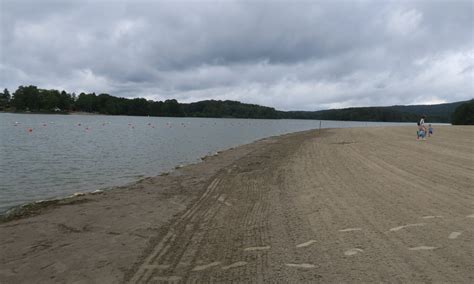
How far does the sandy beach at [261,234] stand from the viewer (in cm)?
473

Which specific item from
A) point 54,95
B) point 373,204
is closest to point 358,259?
point 373,204

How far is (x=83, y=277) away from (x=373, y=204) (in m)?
6.04

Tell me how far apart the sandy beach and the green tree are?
282 feet

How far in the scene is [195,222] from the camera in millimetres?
7555

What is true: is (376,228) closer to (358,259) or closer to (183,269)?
(358,259)

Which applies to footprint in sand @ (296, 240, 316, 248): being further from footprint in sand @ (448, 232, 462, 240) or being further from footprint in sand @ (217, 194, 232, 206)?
footprint in sand @ (217, 194, 232, 206)

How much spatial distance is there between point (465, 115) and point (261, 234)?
3759 inches

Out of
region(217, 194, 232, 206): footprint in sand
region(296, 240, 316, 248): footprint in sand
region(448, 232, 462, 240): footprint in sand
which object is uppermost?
region(448, 232, 462, 240): footprint in sand

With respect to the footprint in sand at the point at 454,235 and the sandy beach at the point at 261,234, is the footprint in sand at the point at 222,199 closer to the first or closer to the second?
the sandy beach at the point at 261,234

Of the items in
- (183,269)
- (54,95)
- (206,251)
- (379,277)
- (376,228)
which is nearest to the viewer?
(379,277)

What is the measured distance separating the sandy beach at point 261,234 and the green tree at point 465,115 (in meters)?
85.8

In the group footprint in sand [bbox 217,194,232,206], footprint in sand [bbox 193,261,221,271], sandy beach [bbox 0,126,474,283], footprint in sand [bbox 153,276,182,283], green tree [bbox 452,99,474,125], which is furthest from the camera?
green tree [bbox 452,99,474,125]

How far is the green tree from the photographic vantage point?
82.3 meters

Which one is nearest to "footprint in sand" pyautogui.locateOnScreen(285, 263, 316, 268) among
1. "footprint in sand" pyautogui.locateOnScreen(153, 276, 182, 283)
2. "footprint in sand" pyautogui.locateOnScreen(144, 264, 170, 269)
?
"footprint in sand" pyautogui.locateOnScreen(153, 276, 182, 283)
